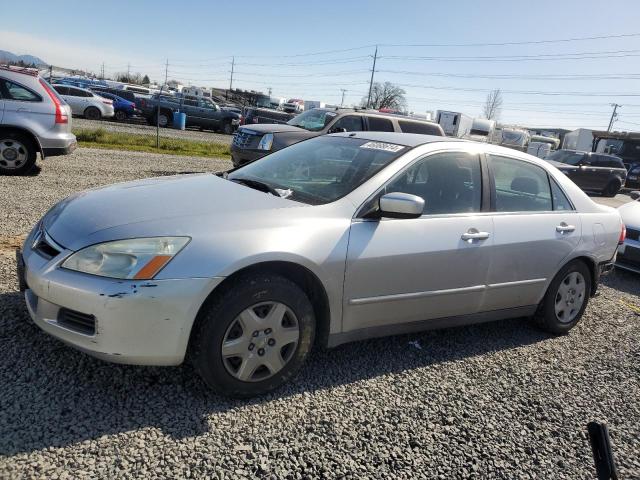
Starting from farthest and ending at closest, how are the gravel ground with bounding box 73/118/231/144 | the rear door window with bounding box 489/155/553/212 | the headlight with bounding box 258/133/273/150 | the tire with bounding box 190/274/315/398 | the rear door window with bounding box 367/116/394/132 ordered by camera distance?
the gravel ground with bounding box 73/118/231/144 < the rear door window with bounding box 367/116/394/132 < the headlight with bounding box 258/133/273/150 < the rear door window with bounding box 489/155/553/212 < the tire with bounding box 190/274/315/398

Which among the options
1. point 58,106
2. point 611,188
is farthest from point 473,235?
point 611,188

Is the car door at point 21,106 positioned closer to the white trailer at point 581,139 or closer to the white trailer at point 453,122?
the white trailer at point 453,122

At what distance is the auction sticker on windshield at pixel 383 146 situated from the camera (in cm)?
366

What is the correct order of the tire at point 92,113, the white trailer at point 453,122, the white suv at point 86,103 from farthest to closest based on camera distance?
1. the white trailer at point 453,122
2. the tire at point 92,113
3. the white suv at point 86,103

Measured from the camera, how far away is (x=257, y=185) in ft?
11.7

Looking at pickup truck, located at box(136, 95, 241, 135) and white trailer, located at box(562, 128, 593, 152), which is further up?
white trailer, located at box(562, 128, 593, 152)

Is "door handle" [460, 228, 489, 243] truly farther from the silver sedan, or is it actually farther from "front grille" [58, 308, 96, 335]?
"front grille" [58, 308, 96, 335]

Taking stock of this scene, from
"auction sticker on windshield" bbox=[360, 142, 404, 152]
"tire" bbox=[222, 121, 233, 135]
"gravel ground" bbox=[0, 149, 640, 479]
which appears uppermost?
"auction sticker on windshield" bbox=[360, 142, 404, 152]

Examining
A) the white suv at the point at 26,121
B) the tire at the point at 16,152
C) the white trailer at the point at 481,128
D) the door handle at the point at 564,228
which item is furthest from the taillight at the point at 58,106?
the white trailer at the point at 481,128

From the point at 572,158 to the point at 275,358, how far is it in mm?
19452

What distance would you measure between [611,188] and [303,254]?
20.5 meters

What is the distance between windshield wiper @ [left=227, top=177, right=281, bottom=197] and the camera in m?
3.43

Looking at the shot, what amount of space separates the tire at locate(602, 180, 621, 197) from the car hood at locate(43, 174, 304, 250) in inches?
781

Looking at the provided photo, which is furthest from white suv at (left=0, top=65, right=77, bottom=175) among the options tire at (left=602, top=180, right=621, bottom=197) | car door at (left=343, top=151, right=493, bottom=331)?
tire at (left=602, top=180, right=621, bottom=197)
